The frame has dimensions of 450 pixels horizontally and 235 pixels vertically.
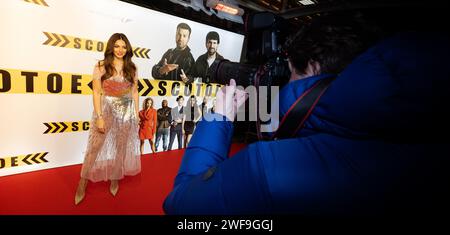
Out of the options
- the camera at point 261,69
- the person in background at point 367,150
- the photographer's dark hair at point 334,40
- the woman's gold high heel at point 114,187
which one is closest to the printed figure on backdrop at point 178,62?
the woman's gold high heel at point 114,187

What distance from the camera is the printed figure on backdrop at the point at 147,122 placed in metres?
3.14

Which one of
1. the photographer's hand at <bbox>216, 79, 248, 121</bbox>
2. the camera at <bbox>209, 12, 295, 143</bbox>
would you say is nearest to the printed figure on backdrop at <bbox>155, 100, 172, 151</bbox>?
the camera at <bbox>209, 12, 295, 143</bbox>

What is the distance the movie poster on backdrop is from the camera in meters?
2.17

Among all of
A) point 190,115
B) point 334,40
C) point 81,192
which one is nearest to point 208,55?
point 190,115

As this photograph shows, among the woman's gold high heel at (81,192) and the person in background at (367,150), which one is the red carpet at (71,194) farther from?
the person in background at (367,150)

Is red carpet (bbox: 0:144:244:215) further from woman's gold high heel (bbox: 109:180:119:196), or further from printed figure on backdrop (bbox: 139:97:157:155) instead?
printed figure on backdrop (bbox: 139:97:157:155)

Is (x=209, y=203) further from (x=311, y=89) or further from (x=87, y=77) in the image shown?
(x=87, y=77)

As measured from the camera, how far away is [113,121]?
7.40ft

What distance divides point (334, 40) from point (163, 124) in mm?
3042

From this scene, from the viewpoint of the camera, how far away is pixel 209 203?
21.1 inches

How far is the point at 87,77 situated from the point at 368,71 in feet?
8.81

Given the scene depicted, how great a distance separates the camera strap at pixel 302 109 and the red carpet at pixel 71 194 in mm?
1683

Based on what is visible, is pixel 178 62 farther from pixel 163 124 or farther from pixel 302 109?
pixel 302 109
